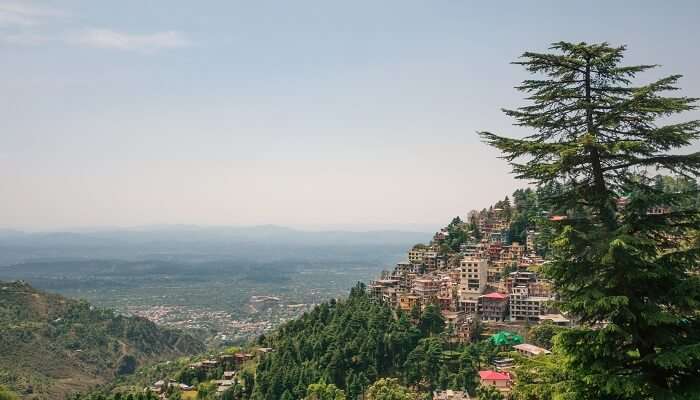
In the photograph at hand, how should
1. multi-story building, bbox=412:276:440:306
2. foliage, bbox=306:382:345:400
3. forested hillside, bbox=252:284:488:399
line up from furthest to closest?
1. multi-story building, bbox=412:276:440:306
2. forested hillside, bbox=252:284:488:399
3. foliage, bbox=306:382:345:400

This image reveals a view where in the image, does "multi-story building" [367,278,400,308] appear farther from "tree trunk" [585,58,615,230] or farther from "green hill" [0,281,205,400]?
"tree trunk" [585,58,615,230]

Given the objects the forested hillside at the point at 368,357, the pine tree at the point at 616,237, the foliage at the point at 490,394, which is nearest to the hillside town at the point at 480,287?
the foliage at the point at 490,394

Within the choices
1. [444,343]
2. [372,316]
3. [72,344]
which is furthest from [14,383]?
[444,343]

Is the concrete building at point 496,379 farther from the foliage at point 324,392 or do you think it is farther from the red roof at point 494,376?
the foliage at point 324,392

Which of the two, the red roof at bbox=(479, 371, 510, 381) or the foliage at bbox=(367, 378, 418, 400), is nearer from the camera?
the foliage at bbox=(367, 378, 418, 400)

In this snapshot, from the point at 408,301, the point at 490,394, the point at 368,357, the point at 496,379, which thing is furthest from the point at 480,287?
the point at 490,394

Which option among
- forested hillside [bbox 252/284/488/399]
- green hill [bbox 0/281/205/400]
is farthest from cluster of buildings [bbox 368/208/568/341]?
green hill [bbox 0/281/205/400]

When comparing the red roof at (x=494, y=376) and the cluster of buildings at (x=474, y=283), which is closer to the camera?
the red roof at (x=494, y=376)

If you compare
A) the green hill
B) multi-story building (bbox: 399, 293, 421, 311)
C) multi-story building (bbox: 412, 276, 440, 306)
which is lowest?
the green hill
